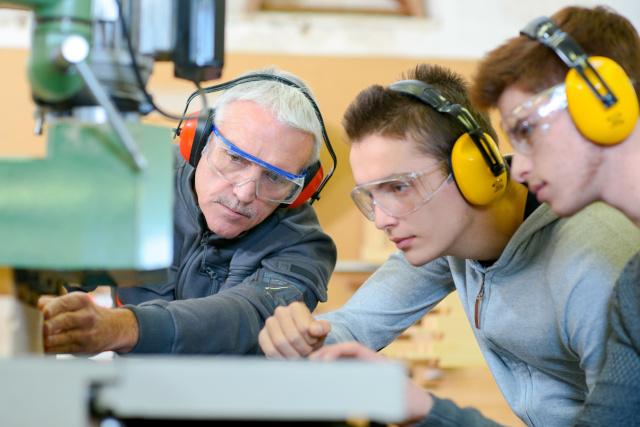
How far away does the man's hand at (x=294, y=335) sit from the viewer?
1.55m

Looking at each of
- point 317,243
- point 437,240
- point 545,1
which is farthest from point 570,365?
point 545,1

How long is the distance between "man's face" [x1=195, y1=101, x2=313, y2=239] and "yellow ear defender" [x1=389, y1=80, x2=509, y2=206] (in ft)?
1.30

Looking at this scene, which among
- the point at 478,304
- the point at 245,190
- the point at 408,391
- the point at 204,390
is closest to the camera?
the point at 204,390

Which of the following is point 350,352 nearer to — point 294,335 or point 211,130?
point 294,335

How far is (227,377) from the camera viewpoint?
0.85 metres

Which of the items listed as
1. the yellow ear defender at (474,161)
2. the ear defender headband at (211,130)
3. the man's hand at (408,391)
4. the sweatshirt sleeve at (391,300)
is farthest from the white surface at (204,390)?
the ear defender headband at (211,130)

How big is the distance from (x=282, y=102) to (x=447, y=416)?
1.05 m

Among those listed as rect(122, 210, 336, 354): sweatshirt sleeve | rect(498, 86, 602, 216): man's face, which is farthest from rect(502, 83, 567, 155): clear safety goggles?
rect(122, 210, 336, 354): sweatshirt sleeve

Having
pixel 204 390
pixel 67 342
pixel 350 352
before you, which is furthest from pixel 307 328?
pixel 204 390

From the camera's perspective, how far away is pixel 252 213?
212 cm

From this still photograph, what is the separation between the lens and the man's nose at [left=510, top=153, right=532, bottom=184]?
59.6 inches

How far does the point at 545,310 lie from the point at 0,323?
102 centimetres

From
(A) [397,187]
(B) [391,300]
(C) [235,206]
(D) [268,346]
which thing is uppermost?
(A) [397,187]

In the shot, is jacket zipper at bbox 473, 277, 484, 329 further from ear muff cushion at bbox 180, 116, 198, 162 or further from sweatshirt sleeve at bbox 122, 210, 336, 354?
ear muff cushion at bbox 180, 116, 198, 162
